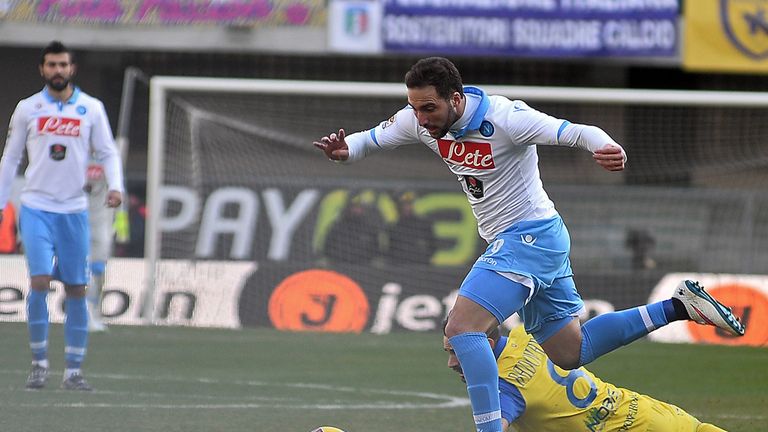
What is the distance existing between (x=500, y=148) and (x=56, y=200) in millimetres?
4003

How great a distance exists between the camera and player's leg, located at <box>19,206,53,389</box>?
9.27 meters

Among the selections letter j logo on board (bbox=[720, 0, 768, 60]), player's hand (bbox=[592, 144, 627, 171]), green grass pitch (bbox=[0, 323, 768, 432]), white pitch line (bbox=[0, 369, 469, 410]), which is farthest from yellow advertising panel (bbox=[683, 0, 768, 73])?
player's hand (bbox=[592, 144, 627, 171])

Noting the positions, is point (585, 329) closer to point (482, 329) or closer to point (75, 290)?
point (482, 329)

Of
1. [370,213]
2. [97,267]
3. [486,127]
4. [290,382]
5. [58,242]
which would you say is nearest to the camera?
[486,127]

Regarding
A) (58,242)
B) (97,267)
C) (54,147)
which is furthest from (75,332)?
(97,267)

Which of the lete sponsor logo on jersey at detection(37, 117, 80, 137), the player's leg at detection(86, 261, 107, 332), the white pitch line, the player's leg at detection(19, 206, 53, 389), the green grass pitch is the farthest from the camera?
the player's leg at detection(86, 261, 107, 332)

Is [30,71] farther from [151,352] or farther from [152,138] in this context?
[151,352]

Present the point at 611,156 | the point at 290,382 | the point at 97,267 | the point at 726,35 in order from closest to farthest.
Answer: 1. the point at 611,156
2. the point at 290,382
3. the point at 97,267
4. the point at 726,35

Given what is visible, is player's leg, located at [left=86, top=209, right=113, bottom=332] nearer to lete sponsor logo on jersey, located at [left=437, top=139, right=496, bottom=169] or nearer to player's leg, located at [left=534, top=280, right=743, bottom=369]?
player's leg, located at [left=534, top=280, right=743, bottom=369]

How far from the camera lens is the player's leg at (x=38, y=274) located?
9.27m

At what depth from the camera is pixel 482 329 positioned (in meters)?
6.24

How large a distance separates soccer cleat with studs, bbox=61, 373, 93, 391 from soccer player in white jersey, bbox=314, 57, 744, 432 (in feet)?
10.8

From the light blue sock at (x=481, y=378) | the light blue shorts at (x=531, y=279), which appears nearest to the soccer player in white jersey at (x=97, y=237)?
the light blue shorts at (x=531, y=279)

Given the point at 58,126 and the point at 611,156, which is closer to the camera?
the point at 611,156
